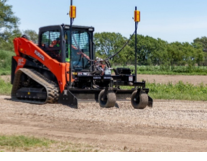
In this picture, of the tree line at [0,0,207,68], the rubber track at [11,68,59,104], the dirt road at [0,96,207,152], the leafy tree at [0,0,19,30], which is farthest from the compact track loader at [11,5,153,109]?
the leafy tree at [0,0,19,30]

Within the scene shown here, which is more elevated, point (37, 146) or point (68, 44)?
point (68, 44)

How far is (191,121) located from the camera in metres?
10.4

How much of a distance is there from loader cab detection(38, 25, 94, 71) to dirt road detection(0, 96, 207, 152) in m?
1.71

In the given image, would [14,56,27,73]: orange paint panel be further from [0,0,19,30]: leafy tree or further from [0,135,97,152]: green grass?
[0,0,19,30]: leafy tree

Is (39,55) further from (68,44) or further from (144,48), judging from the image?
(144,48)

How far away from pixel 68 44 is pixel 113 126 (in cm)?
530

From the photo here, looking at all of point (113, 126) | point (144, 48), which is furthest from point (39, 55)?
point (144, 48)

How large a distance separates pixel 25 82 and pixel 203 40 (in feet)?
429

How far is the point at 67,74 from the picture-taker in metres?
13.7

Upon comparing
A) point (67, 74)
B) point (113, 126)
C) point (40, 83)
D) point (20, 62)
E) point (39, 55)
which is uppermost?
point (39, 55)

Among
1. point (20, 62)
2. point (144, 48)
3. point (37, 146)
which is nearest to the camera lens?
point (37, 146)

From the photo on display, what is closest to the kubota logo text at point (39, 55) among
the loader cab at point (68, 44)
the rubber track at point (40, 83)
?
the loader cab at point (68, 44)
